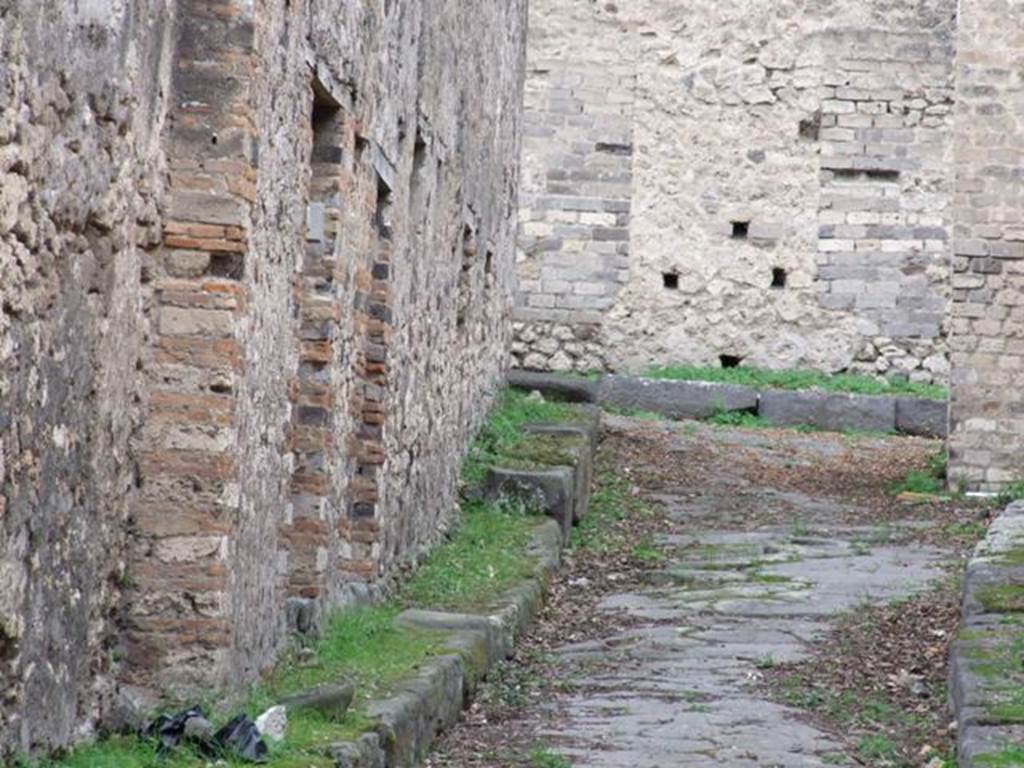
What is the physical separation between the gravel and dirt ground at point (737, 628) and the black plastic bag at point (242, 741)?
162cm

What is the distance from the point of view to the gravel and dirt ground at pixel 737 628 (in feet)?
25.5

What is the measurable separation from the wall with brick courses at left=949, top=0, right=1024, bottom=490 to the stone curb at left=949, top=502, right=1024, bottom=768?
4.85 metres

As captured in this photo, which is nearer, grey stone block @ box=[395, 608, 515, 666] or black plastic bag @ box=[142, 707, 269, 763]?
black plastic bag @ box=[142, 707, 269, 763]

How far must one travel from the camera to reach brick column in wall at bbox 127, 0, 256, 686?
613 cm

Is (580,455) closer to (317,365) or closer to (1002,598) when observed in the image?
(1002,598)

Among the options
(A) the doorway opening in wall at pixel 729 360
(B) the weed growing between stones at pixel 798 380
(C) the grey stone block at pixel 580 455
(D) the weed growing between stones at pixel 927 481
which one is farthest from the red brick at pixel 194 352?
(A) the doorway opening in wall at pixel 729 360

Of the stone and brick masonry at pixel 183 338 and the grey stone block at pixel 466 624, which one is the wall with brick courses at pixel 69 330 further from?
the grey stone block at pixel 466 624

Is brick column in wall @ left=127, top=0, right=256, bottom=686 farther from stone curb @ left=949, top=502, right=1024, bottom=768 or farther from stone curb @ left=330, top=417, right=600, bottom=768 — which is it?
stone curb @ left=949, top=502, right=1024, bottom=768

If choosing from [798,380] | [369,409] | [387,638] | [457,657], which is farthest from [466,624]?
[798,380]

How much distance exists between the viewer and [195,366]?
20.4ft

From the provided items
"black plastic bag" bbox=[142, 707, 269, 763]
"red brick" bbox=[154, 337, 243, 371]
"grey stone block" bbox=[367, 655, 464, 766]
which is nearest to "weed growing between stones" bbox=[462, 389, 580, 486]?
"grey stone block" bbox=[367, 655, 464, 766]

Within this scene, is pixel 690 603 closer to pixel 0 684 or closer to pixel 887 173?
pixel 0 684

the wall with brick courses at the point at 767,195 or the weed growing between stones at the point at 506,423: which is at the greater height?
the wall with brick courses at the point at 767,195

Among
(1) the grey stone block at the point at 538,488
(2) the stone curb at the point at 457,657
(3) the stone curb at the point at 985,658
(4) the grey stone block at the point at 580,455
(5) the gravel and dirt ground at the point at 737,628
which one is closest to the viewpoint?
(2) the stone curb at the point at 457,657
